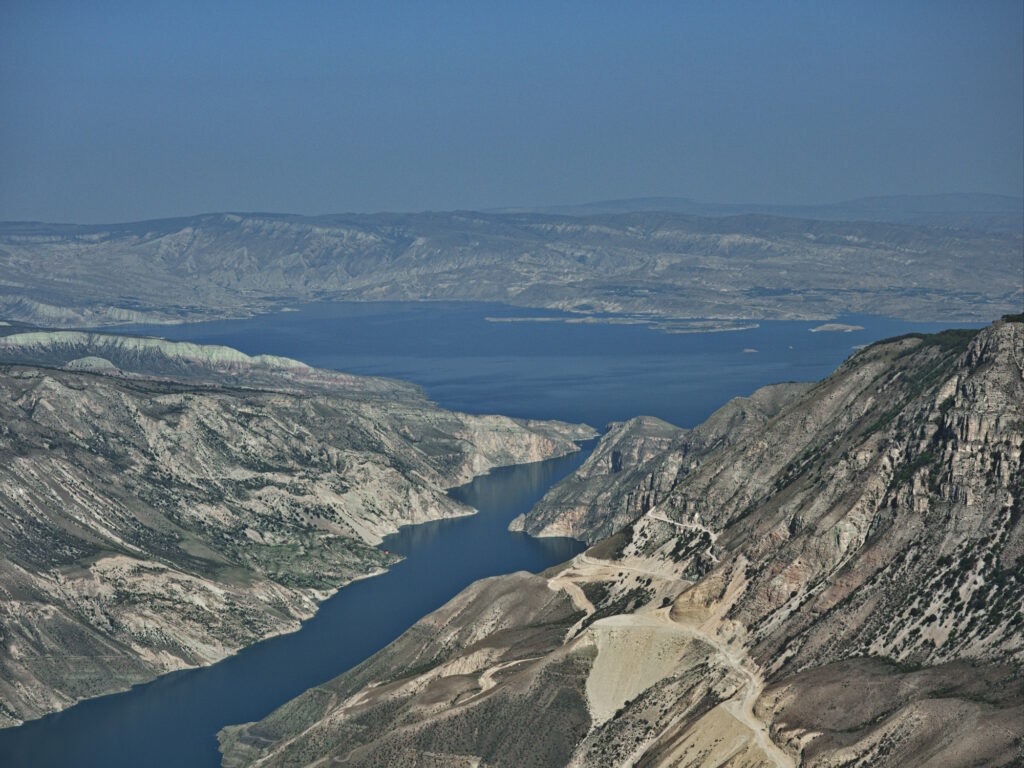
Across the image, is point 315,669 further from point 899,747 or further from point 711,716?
point 899,747

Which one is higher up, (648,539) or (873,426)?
(873,426)

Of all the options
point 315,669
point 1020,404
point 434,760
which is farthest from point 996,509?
point 315,669

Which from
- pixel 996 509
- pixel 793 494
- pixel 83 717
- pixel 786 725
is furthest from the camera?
pixel 83 717

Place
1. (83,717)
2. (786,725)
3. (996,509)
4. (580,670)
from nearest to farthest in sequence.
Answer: (786,725), (996,509), (580,670), (83,717)

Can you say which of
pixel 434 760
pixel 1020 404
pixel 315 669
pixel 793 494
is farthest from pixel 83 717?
pixel 1020 404

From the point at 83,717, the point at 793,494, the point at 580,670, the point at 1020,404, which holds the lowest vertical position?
the point at 83,717

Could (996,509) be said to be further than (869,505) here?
No
